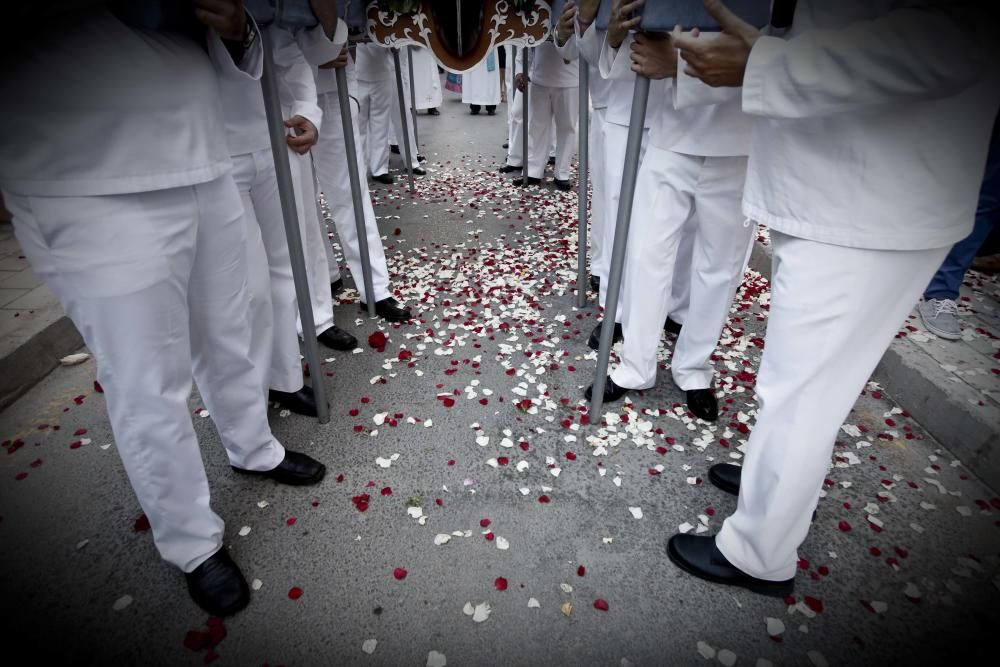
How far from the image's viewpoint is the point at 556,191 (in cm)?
623

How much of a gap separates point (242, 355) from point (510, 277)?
99.5 inches

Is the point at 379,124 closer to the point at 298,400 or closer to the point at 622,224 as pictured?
the point at 298,400

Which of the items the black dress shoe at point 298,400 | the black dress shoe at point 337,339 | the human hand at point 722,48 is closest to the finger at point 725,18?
the human hand at point 722,48

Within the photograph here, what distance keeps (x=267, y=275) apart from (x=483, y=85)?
9570mm

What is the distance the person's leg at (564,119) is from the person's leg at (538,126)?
0.35ft

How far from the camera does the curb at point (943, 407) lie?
2.23 m

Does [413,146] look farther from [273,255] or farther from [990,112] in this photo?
[990,112]

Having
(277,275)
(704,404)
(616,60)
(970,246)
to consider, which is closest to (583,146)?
(616,60)

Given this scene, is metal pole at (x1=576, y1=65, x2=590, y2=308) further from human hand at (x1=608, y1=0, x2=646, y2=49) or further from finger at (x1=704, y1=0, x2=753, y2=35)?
finger at (x1=704, y1=0, x2=753, y2=35)

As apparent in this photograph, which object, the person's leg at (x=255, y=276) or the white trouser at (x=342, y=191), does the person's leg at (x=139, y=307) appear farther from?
the white trouser at (x=342, y=191)

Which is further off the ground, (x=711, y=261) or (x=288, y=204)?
(x=288, y=204)

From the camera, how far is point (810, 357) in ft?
4.50

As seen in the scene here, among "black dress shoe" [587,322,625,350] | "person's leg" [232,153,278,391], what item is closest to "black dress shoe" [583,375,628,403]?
"black dress shoe" [587,322,625,350]

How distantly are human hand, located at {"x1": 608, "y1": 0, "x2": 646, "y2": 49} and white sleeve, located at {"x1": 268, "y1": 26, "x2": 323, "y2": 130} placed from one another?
143 cm
